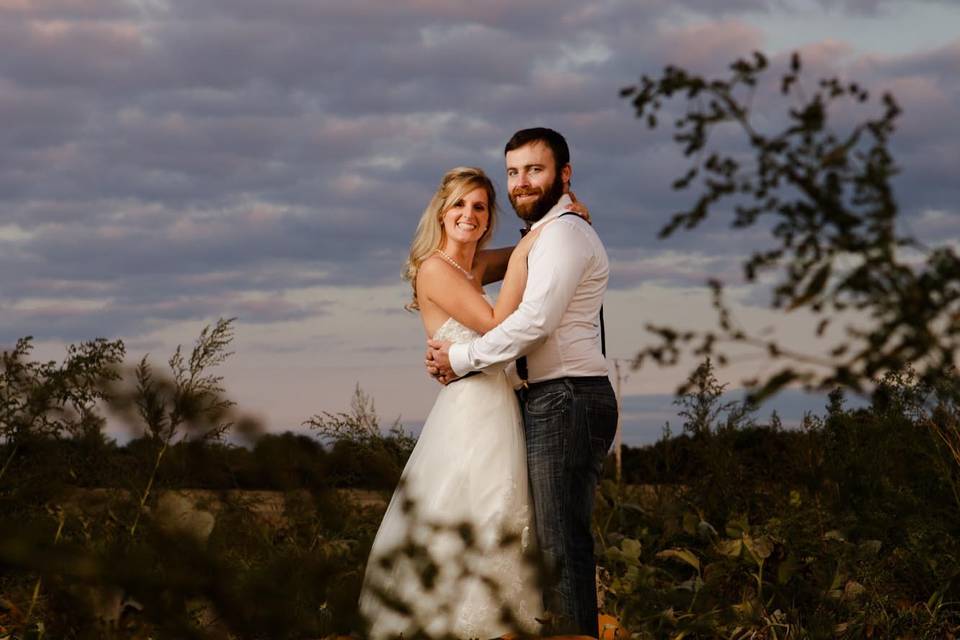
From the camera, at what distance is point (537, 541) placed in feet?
14.4

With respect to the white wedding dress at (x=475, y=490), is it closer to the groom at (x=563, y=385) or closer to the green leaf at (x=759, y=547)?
the groom at (x=563, y=385)

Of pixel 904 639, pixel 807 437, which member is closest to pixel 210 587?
pixel 904 639

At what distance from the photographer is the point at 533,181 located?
4715 millimetres

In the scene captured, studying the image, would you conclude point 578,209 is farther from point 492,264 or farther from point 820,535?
point 820,535

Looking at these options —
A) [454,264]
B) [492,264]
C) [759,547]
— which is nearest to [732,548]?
[759,547]

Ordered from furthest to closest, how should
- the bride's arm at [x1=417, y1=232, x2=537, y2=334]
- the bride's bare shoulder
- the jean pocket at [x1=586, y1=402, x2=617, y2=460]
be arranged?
A: 1. the bride's bare shoulder
2. the bride's arm at [x1=417, y1=232, x2=537, y2=334]
3. the jean pocket at [x1=586, y1=402, x2=617, y2=460]

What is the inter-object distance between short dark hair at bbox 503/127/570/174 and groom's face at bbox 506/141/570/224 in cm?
2

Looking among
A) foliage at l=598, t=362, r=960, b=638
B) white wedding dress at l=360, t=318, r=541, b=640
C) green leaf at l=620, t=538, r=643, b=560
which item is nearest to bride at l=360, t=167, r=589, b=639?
white wedding dress at l=360, t=318, r=541, b=640

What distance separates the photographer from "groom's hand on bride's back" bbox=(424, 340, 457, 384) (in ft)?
15.2

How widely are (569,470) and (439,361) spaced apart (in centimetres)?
75

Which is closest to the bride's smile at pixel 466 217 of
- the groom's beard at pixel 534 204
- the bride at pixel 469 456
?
the bride at pixel 469 456

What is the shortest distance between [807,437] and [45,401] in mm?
4542

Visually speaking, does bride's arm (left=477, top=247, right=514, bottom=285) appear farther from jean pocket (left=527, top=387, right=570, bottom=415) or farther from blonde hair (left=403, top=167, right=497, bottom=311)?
jean pocket (left=527, top=387, right=570, bottom=415)

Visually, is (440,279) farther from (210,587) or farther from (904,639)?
(210,587)
